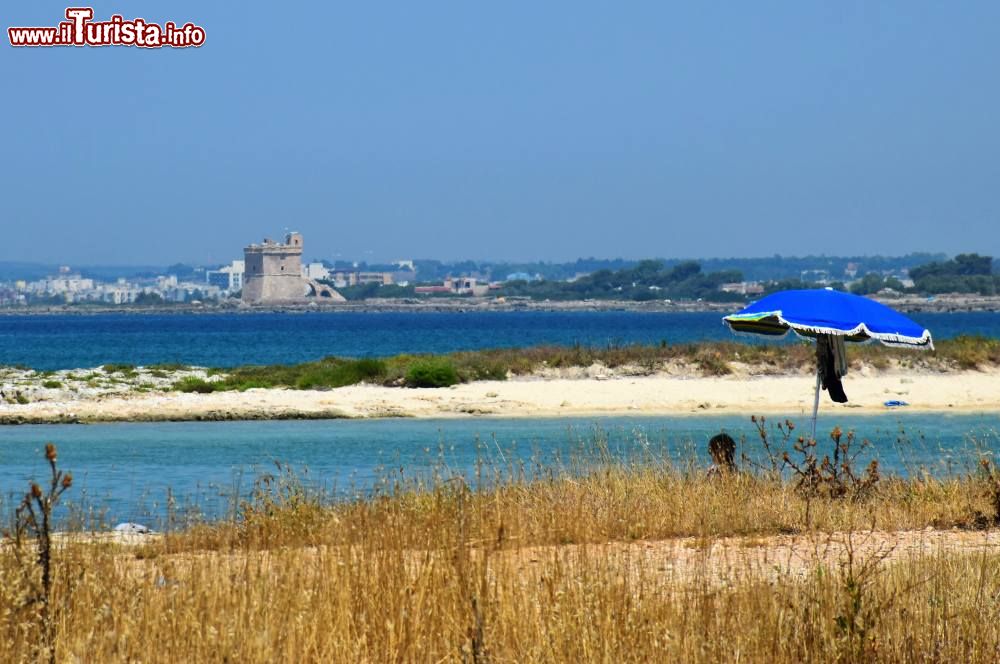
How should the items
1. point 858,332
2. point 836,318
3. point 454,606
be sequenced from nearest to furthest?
1. point 454,606
2. point 858,332
3. point 836,318

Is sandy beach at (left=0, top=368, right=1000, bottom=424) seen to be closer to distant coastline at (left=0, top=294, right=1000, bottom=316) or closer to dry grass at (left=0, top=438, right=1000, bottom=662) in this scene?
dry grass at (left=0, top=438, right=1000, bottom=662)

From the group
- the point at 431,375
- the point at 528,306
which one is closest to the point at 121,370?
the point at 431,375

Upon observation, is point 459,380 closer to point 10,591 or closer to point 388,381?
point 388,381

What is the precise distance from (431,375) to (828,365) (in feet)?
57.6

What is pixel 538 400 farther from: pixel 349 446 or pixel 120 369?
pixel 120 369

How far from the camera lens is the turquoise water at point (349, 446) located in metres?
15.4

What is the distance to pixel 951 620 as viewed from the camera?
6305mm

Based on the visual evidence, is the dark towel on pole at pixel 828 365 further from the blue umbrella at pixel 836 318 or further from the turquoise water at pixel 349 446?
the turquoise water at pixel 349 446

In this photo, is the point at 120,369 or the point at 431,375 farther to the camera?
the point at 120,369

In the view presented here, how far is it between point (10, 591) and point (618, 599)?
2.73 meters

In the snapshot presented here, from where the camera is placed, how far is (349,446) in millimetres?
21375

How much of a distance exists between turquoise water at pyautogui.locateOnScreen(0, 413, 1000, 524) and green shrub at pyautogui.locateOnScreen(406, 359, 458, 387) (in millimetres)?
4344

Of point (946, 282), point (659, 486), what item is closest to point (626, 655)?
point (659, 486)

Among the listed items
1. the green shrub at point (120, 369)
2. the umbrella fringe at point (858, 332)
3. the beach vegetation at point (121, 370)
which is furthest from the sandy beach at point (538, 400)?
the umbrella fringe at point (858, 332)
